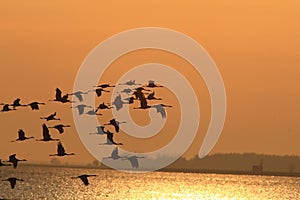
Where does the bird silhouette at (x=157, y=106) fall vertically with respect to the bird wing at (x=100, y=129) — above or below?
above

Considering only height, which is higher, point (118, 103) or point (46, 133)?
point (118, 103)

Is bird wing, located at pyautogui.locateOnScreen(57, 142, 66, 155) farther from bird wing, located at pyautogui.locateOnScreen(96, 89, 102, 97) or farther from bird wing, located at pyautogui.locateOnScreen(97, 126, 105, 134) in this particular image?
bird wing, located at pyautogui.locateOnScreen(96, 89, 102, 97)

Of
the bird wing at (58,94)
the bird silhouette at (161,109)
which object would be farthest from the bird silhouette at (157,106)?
the bird wing at (58,94)

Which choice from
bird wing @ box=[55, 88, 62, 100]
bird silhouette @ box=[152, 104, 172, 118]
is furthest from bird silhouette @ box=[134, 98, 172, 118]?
bird wing @ box=[55, 88, 62, 100]

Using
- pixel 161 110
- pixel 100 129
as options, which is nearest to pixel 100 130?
pixel 100 129

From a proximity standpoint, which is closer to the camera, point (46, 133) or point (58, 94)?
point (58, 94)

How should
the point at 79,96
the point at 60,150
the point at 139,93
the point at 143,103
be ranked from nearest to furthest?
the point at 60,150
the point at 143,103
the point at 79,96
the point at 139,93

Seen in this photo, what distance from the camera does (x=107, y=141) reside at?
135 feet

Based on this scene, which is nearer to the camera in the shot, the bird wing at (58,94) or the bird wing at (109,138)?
the bird wing at (109,138)

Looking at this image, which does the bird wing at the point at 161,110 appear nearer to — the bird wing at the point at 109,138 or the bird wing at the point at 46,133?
the bird wing at the point at 109,138

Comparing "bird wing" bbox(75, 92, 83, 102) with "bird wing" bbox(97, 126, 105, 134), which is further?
"bird wing" bbox(75, 92, 83, 102)

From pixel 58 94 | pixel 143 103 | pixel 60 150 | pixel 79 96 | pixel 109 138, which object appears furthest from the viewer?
pixel 58 94

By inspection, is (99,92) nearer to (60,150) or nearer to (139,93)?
(139,93)

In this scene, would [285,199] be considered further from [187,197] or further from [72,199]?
[72,199]
